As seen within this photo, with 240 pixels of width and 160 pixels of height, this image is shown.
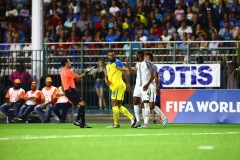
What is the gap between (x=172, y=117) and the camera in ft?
79.9

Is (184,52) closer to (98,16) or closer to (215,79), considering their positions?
(215,79)

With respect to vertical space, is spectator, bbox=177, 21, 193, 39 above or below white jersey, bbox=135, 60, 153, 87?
above

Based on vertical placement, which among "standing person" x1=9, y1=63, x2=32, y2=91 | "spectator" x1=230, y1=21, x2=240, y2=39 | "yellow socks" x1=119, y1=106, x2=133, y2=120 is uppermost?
"spectator" x1=230, y1=21, x2=240, y2=39

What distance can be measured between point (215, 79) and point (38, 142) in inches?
516

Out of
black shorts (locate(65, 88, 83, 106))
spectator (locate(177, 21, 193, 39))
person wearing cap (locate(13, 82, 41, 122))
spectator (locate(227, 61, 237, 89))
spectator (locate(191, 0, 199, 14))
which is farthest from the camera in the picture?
spectator (locate(191, 0, 199, 14))

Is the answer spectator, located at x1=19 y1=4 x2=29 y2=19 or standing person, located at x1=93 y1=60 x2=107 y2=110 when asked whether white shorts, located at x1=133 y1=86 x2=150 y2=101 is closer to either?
standing person, located at x1=93 y1=60 x2=107 y2=110

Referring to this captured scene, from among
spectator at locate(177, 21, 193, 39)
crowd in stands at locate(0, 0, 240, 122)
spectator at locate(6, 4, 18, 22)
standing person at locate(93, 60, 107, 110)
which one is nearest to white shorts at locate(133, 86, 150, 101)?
crowd in stands at locate(0, 0, 240, 122)

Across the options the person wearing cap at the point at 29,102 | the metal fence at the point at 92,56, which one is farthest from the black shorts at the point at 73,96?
the metal fence at the point at 92,56

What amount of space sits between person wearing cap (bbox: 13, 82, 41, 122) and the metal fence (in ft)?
4.36

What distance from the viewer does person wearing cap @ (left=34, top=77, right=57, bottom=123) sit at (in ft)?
87.6

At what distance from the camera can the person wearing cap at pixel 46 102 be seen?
26688 millimetres

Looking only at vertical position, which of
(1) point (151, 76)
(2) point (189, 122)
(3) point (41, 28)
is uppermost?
(3) point (41, 28)

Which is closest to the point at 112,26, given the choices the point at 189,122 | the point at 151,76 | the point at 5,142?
the point at 189,122

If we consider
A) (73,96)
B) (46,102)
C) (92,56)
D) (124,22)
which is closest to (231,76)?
(92,56)
